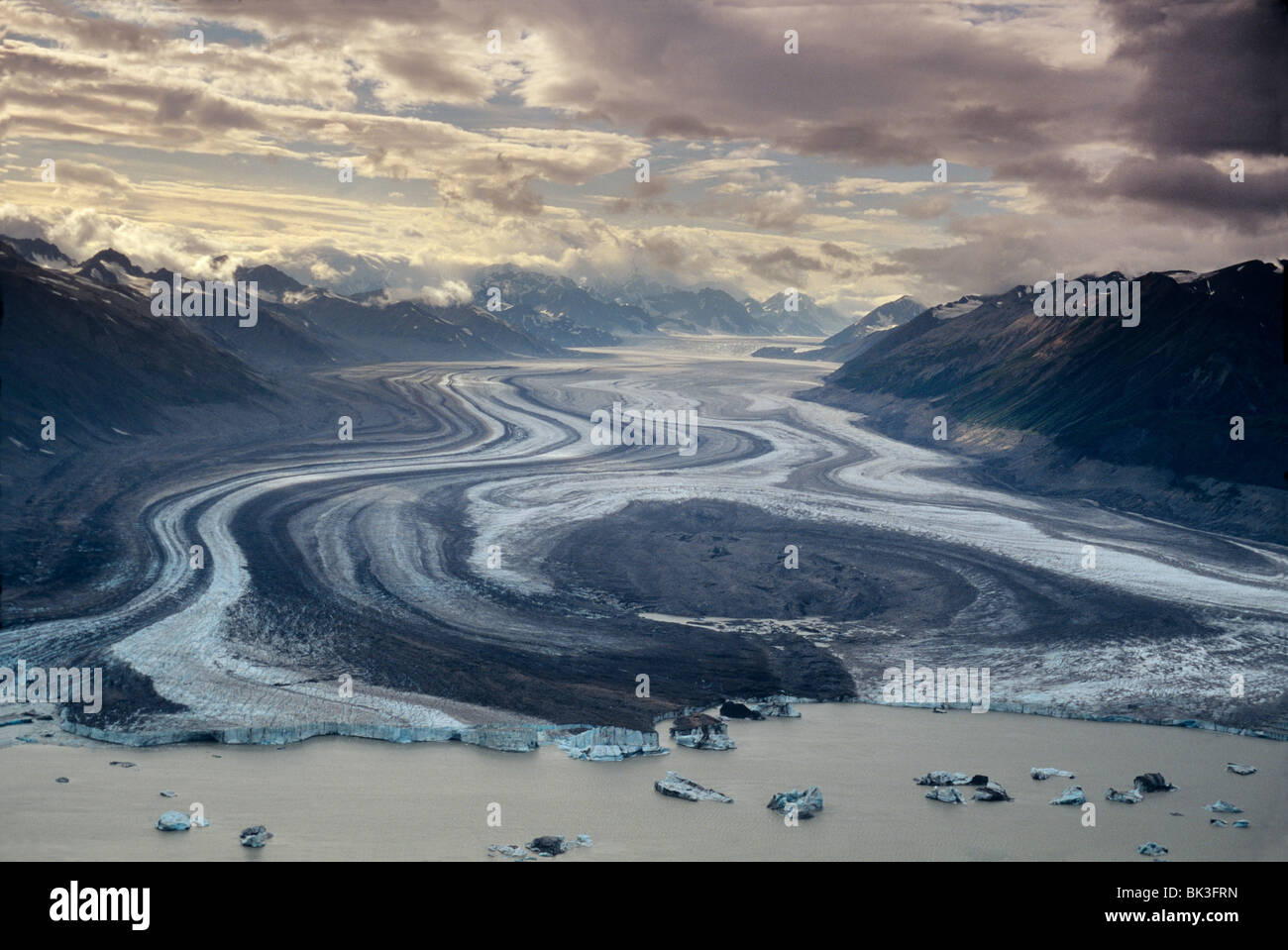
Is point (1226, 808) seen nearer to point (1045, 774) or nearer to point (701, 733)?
point (1045, 774)

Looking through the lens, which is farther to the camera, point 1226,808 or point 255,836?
point 1226,808

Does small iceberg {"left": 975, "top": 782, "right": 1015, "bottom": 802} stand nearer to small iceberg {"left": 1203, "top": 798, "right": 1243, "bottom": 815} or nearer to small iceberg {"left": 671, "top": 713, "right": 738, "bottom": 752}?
small iceberg {"left": 1203, "top": 798, "right": 1243, "bottom": 815}

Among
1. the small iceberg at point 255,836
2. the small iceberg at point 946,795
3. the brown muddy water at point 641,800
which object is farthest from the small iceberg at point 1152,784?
the small iceberg at point 255,836

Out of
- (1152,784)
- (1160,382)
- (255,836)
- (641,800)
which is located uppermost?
(1160,382)

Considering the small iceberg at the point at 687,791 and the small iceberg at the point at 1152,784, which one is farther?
the small iceberg at the point at 1152,784

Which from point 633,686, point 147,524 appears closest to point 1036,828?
point 633,686

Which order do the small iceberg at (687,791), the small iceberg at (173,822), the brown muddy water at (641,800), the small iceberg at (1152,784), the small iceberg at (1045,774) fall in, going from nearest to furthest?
the brown muddy water at (641,800) → the small iceberg at (173,822) → the small iceberg at (687,791) → the small iceberg at (1152,784) → the small iceberg at (1045,774)

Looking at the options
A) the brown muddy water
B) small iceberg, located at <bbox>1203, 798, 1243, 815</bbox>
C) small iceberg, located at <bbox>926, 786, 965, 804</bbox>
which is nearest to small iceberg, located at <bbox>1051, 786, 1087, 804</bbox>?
the brown muddy water

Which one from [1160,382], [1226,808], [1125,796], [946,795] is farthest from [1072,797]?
[1160,382]

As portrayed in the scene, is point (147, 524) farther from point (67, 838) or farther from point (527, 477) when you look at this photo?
point (67, 838)

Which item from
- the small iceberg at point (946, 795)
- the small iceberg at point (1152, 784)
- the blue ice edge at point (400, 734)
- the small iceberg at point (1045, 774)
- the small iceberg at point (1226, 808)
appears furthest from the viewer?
the blue ice edge at point (400, 734)

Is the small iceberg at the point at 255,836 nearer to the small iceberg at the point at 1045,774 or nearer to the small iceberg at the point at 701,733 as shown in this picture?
the small iceberg at the point at 701,733
